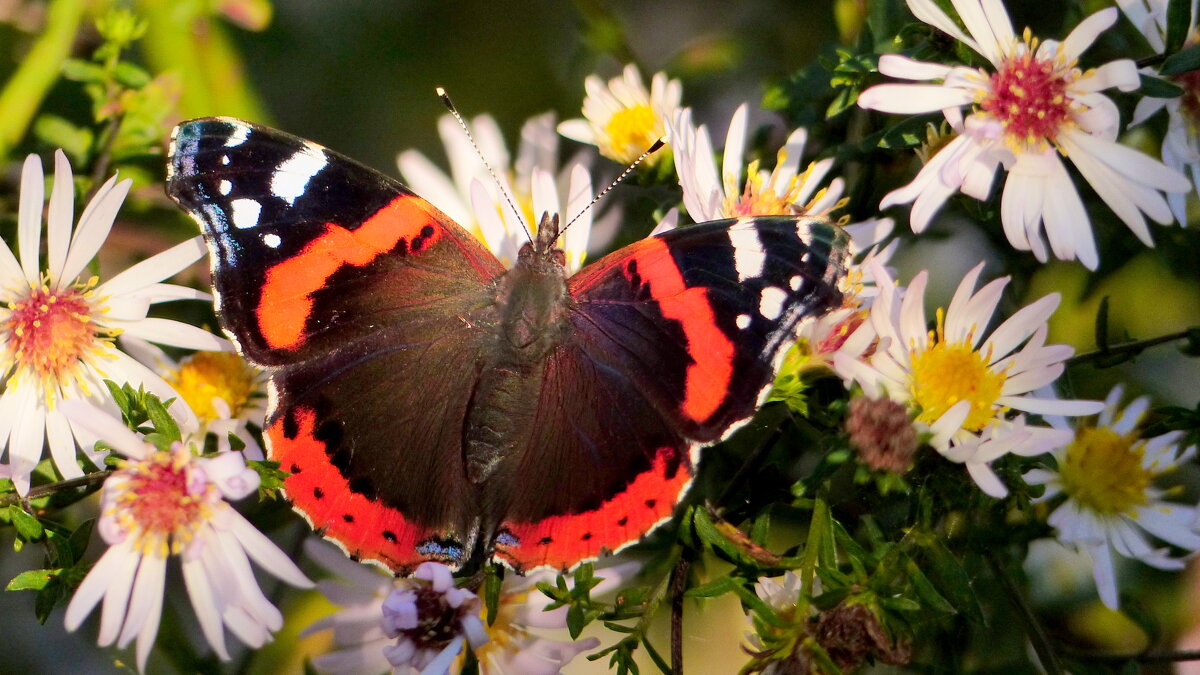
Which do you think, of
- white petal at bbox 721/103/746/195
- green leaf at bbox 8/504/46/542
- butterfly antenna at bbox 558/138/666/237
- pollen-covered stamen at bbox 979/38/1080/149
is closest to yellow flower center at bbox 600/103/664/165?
butterfly antenna at bbox 558/138/666/237

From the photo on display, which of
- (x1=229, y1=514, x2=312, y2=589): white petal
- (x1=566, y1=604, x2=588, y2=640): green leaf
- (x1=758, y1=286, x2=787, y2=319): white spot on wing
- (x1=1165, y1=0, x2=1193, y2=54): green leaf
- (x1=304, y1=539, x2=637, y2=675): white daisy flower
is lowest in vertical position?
(x1=304, y1=539, x2=637, y2=675): white daisy flower

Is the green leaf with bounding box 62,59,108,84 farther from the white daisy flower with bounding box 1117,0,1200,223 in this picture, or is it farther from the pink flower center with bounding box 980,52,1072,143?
the white daisy flower with bounding box 1117,0,1200,223

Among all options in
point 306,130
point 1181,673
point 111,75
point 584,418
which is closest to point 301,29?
point 306,130

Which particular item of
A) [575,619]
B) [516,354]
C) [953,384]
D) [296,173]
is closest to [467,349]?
[516,354]

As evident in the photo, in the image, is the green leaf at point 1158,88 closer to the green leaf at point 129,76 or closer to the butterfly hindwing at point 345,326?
the butterfly hindwing at point 345,326

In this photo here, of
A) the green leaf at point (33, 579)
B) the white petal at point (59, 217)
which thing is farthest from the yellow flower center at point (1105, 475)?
the white petal at point (59, 217)

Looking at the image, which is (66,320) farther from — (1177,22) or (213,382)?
(1177,22)
